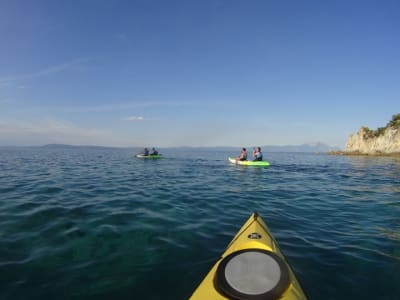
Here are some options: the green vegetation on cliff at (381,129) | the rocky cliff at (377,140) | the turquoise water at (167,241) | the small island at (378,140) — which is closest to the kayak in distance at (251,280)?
the turquoise water at (167,241)

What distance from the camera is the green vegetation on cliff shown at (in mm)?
70694

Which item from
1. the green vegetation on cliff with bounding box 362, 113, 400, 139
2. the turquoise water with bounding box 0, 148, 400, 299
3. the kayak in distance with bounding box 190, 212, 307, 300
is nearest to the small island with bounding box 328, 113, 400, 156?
the green vegetation on cliff with bounding box 362, 113, 400, 139

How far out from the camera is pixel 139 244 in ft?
21.1

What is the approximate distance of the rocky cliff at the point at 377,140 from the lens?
67.8 m

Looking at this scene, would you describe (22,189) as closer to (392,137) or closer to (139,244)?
(139,244)

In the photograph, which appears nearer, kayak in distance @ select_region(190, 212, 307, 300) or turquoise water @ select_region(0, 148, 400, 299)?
kayak in distance @ select_region(190, 212, 307, 300)

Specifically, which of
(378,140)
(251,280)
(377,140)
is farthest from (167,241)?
(377,140)

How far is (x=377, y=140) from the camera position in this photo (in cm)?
7538

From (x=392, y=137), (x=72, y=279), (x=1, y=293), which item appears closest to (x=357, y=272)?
(x=72, y=279)

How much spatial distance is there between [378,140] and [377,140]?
0.64 meters

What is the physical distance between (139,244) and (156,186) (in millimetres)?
8986

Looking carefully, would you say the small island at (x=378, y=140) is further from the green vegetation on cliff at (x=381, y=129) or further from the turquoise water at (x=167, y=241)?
the turquoise water at (x=167, y=241)

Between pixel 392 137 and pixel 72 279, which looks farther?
pixel 392 137

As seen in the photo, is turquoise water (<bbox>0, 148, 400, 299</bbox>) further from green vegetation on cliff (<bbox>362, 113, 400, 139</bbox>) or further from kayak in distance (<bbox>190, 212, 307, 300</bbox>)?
green vegetation on cliff (<bbox>362, 113, 400, 139</bbox>)
